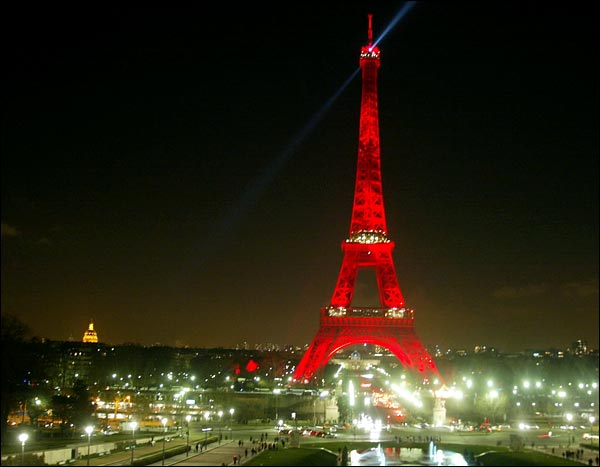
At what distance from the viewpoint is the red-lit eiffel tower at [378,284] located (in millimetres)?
70250

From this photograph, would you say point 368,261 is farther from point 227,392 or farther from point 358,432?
point 358,432

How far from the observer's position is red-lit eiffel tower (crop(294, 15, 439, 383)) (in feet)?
230

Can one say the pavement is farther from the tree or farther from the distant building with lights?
the distant building with lights

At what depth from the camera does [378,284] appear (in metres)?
74.6

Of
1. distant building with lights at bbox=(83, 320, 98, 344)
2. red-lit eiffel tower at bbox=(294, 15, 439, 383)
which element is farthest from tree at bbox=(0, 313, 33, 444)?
distant building with lights at bbox=(83, 320, 98, 344)

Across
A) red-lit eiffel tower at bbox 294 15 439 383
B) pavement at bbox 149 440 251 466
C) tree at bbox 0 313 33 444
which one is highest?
red-lit eiffel tower at bbox 294 15 439 383

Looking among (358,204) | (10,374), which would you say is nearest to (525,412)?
(358,204)

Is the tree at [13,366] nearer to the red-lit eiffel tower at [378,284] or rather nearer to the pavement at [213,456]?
the pavement at [213,456]

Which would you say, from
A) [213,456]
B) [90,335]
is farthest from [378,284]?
[90,335]

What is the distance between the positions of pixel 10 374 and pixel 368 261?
40112 millimetres

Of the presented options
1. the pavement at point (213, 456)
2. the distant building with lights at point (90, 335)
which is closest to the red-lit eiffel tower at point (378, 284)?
the pavement at point (213, 456)

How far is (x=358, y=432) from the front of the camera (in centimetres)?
5325

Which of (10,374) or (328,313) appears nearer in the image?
(10,374)

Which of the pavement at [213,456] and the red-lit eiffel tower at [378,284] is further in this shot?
the red-lit eiffel tower at [378,284]
